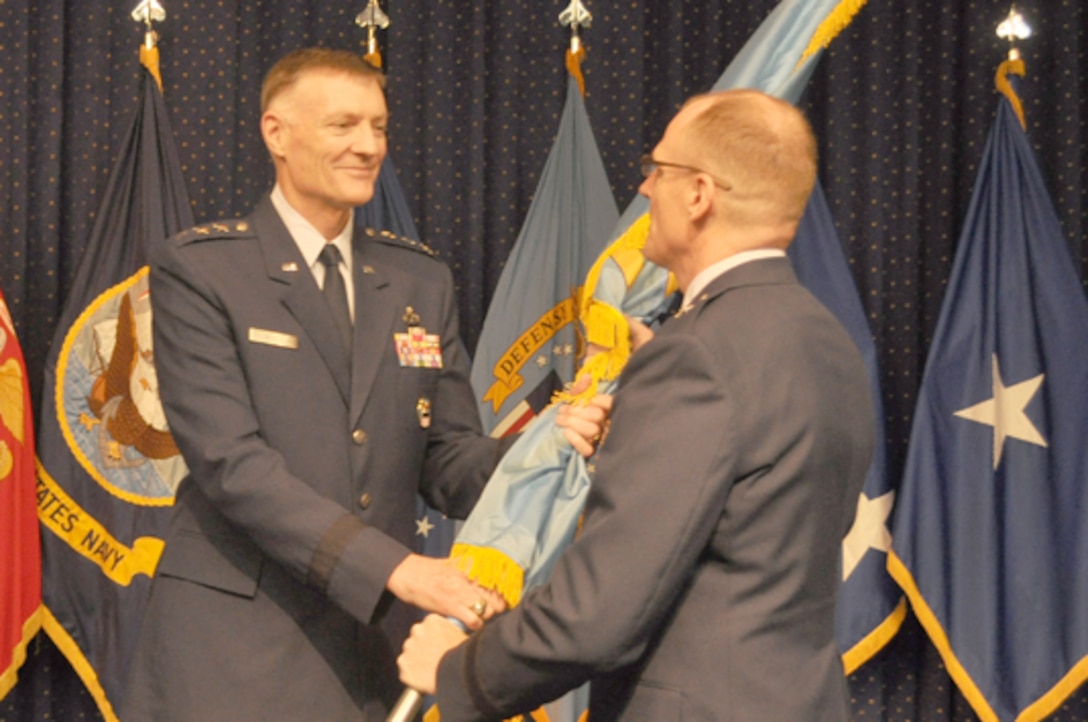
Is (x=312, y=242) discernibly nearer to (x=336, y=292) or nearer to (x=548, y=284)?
(x=336, y=292)

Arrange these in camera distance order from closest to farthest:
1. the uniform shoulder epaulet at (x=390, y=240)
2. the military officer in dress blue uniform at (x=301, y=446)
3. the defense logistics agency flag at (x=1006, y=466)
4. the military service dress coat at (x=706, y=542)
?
the military service dress coat at (x=706, y=542) → the military officer in dress blue uniform at (x=301, y=446) → the uniform shoulder epaulet at (x=390, y=240) → the defense logistics agency flag at (x=1006, y=466)

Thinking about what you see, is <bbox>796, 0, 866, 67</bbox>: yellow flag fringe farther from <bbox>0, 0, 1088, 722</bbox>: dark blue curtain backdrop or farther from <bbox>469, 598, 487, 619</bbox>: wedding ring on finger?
<bbox>0, 0, 1088, 722</bbox>: dark blue curtain backdrop

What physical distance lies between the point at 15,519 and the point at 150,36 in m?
1.40

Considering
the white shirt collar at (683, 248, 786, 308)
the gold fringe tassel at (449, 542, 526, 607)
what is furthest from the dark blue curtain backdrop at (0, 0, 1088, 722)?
the white shirt collar at (683, 248, 786, 308)

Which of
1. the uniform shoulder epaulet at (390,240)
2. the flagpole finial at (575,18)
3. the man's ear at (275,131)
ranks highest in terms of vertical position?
the flagpole finial at (575,18)

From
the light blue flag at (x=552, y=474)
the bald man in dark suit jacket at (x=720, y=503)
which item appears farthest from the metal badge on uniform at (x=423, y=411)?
the bald man in dark suit jacket at (x=720, y=503)

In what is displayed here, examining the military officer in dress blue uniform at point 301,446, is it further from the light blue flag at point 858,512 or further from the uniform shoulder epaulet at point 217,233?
the light blue flag at point 858,512

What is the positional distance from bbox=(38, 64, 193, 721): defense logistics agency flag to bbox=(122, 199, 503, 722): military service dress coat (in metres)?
1.46

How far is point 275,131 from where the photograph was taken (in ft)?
7.77

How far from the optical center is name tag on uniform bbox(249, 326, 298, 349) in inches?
85.5

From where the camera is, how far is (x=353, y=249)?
2.38m

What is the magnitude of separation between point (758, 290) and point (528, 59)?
105 inches

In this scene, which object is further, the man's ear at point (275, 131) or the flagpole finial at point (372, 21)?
the flagpole finial at point (372, 21)

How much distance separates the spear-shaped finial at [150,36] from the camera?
12.0 ft
